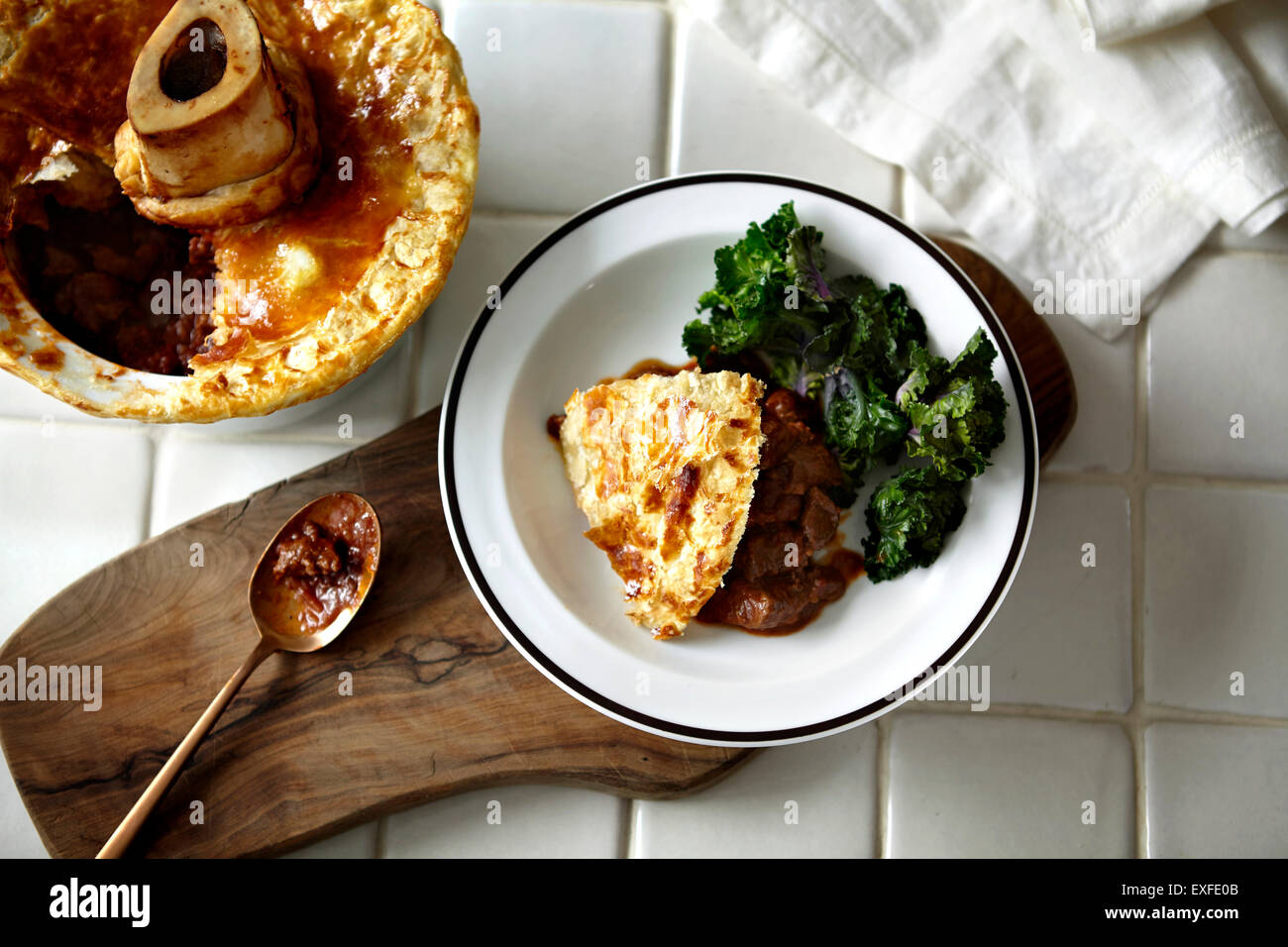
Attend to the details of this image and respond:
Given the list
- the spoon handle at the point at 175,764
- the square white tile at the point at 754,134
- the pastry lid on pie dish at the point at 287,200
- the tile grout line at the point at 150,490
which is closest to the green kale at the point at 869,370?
the square white tile at the point at 754,134

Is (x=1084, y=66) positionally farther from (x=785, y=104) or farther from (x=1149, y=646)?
(x=1149, y=646)

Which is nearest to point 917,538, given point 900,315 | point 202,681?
point 900,315

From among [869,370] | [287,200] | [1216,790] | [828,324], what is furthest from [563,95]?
[1216,790]

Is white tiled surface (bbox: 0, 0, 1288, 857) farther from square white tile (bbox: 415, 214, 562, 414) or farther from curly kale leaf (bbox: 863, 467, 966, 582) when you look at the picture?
curly kale leaf (bbox: 863, 467, 966, 582)

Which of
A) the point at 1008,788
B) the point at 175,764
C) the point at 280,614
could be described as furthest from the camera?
the point at 1008,788

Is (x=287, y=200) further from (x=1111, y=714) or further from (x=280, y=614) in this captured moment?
(x=1111, y=714)

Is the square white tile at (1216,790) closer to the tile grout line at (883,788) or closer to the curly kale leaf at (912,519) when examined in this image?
the tile grout line at (883,788)

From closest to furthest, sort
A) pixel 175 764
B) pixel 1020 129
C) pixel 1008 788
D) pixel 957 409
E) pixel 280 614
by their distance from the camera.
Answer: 1. pixel 957 409
2. pixel 175 764
3. pixel 280 614
4. pixel 1008 788
5. pixel 1020 129
